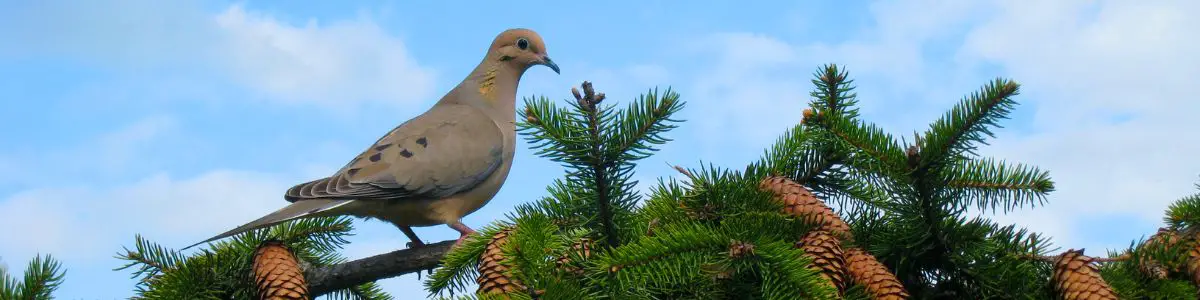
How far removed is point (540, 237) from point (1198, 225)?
2.04m

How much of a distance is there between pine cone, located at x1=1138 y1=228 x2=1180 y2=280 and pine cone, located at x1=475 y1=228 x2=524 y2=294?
69.2 inches

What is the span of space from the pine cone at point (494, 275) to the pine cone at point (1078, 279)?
4.50 ft

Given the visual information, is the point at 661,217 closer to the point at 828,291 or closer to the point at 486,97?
the point at 828,291

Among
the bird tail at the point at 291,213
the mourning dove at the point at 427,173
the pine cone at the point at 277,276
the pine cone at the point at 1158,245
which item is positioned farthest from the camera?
the mourning dove at the point at 427,173

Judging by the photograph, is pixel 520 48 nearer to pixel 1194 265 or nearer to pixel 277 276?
pixel 277 276

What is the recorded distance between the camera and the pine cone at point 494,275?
257 centimetres

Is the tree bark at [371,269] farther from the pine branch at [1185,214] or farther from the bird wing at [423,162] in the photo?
the pine branch at [1185,214]

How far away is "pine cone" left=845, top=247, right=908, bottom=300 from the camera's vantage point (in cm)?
246

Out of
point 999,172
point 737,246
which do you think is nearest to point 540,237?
point 737,246

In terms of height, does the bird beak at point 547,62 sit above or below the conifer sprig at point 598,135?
above

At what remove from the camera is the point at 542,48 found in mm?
5754

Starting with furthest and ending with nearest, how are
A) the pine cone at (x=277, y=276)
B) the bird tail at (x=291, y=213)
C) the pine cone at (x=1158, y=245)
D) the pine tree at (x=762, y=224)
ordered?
the bird tail at (x=291, y=213), the pine cone at (x=277, y=276), the pine cone at (x=1158, y=245), the pine tree at (x=762, y=224)

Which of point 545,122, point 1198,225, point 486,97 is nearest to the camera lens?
point 545,122

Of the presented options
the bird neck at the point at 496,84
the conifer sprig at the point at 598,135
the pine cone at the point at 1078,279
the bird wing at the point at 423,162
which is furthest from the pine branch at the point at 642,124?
the bird neck at the point at 496,84
